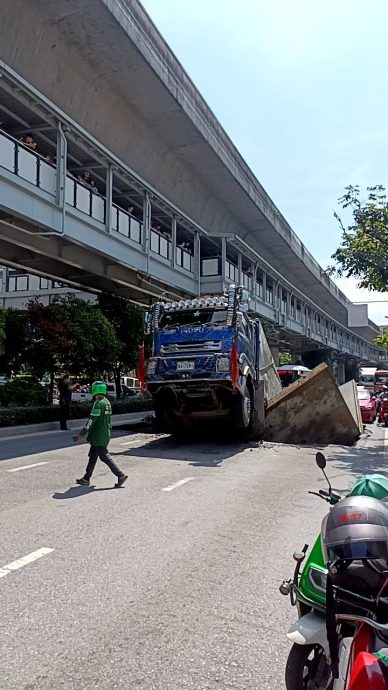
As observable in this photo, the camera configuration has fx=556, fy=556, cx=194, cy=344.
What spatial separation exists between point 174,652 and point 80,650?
56 centimetres

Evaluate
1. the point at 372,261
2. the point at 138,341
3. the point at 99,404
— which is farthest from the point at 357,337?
the point at 99,404

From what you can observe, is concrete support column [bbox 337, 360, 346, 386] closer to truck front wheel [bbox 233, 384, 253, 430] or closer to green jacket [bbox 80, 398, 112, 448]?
truck front wheel [bbox 233, 384, 253, 430]

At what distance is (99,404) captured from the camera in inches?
327

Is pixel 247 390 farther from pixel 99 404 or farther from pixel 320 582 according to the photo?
pixel 320 582

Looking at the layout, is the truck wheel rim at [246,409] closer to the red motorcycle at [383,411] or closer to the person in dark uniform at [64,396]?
the person in dark uniform at [64,396]

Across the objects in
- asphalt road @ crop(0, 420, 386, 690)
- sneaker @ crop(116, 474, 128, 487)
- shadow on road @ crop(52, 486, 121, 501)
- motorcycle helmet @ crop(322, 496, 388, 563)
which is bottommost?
asphalt road @ crop(0, 420, 386, 690)

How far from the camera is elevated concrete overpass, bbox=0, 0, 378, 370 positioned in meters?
14.3

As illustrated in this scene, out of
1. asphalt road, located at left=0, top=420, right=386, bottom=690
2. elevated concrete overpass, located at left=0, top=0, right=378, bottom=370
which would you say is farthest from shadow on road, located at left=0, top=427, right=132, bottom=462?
elevated concrete overpass, located at left=0, top=0, right=378, bottom=370

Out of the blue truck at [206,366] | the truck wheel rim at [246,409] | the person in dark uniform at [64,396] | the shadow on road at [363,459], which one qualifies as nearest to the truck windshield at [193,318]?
the blue truck at [206,366]

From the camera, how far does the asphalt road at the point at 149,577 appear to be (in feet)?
10.4

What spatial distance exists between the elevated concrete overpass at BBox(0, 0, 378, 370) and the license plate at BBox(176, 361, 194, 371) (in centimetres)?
567

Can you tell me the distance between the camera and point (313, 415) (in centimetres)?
1378

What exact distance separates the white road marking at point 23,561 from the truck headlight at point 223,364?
7.04 m

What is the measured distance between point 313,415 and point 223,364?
10.9 ft
